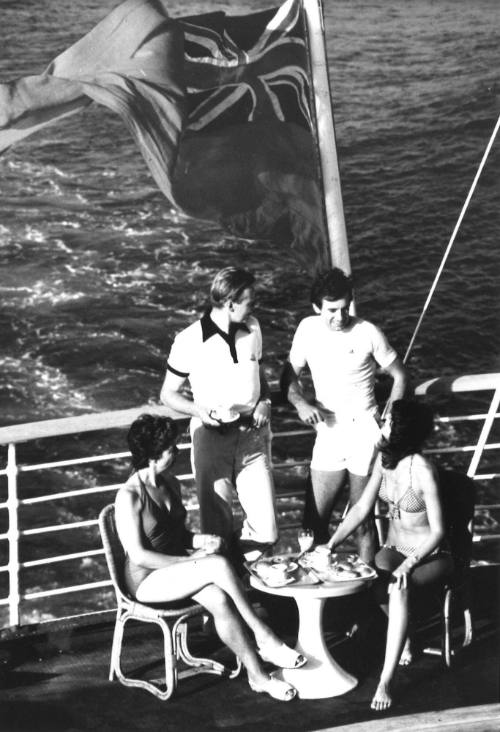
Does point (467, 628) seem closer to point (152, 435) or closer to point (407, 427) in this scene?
point (407, 427)

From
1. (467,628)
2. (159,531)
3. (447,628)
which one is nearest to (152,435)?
(159,531)

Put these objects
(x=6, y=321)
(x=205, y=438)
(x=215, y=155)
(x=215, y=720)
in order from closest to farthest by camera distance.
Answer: (x=215, y=720) → (x=205, y=438) → (x=215, y=155) → (x=6, y=321)

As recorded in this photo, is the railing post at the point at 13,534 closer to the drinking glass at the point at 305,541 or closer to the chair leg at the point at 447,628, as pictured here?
the drinking glass at the point at 305,541

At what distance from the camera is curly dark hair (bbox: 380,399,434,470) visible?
3600 mm

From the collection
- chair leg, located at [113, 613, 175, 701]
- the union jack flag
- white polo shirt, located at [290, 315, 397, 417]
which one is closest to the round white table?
chair leg, located at [113, 613, 175, 701]

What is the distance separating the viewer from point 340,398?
3914 millimetres

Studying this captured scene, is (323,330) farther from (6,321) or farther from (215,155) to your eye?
(6,321)

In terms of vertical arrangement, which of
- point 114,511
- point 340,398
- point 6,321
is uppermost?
point 340,398

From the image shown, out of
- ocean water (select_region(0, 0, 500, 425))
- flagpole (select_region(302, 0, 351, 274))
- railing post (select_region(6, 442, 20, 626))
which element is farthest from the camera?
ocean water (select_region(0, 0, 500, 425))

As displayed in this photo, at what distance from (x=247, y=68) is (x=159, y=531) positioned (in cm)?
302

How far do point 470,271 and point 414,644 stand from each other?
75.6 feet

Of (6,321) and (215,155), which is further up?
(215,155)

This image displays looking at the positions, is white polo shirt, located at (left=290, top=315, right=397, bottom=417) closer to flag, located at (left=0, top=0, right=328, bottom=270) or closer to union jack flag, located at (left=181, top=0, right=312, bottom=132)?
flag, located at (left=0, top=0, right=328, bottom=270)

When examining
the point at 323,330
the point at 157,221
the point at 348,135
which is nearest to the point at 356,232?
the point at 348,135
